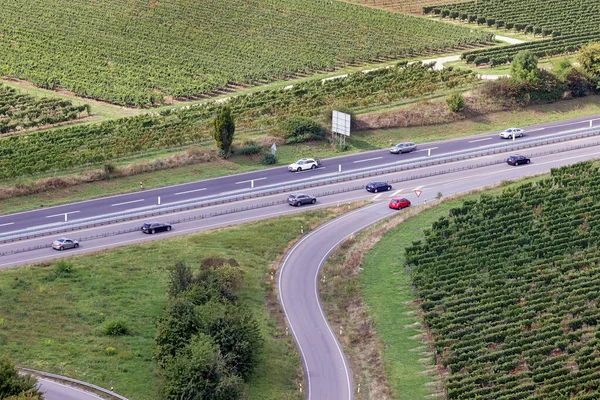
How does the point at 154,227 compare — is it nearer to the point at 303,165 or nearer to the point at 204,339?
the point at 303,165

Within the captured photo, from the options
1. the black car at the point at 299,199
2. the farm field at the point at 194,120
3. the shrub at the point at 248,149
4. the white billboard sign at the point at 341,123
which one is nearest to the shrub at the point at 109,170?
the farm field at the point at 194,120

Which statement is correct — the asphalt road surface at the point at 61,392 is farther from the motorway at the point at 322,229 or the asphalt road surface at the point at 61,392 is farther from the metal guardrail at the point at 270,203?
the metal guardrail at the point at 270,203

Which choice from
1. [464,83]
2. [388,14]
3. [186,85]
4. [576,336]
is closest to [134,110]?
[186,85]

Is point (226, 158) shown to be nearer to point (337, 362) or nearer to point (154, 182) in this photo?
point (154, 182)

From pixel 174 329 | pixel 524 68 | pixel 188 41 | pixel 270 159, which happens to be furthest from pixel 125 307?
pixel 188 41

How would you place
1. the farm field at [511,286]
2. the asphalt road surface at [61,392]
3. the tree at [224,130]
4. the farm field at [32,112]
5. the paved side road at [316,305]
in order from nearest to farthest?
the asphalt road surface at [61,392]
the farm field at [511,286]
the paved side road at [316,305]
the tree at [224,130]
the farm field at [32,112]

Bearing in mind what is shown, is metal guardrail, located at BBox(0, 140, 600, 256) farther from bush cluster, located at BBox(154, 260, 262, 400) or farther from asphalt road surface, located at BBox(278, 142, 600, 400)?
bush cluster, located at BBox(154, 260, 262, 400)
